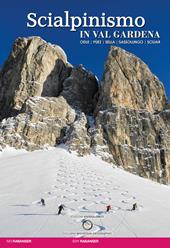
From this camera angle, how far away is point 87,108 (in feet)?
423

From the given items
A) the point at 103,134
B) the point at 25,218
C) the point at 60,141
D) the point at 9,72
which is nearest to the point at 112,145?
the point at 103,134

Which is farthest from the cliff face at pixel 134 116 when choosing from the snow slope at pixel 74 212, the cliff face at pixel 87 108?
the snow slope at pixel 74 212

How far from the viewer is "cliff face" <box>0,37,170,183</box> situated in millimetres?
103938

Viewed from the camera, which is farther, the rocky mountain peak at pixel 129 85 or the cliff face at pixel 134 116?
the rocky mountain peak at pixel 129 85

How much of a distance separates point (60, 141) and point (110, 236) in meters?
89.5

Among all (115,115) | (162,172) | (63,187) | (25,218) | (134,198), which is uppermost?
(115,115)

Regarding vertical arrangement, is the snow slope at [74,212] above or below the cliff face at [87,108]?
below

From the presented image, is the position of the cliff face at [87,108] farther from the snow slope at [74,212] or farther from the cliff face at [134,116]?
the snow slope at [74,212]

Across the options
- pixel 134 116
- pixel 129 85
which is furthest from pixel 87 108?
pixel 134 116

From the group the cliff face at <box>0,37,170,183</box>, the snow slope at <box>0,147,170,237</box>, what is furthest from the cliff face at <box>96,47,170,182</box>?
the snow slope at <box>0,147,170,237</box>

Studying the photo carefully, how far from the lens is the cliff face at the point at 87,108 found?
103938mm

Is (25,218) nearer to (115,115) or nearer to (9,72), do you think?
(115,115)

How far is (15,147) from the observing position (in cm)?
9838

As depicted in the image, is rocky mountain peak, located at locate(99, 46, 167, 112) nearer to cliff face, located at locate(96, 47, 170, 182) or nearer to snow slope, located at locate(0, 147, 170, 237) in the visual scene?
cliff face, located at locate(96, 47, 170, 182)
